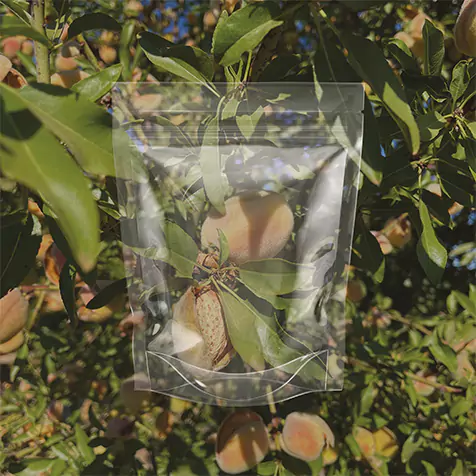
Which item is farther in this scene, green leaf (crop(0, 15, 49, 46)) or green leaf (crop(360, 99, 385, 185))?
green leaf (crop(360, 99, 385, 185))

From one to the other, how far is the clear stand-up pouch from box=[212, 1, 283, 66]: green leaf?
0.22 feet

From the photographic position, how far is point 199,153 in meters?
0.55

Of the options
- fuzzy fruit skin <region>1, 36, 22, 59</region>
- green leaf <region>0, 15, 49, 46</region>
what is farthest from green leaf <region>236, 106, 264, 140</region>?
fuzzy fruit skin <region>1, 36, 22, 59</region>

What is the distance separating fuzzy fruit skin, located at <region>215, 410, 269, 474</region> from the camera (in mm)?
1105

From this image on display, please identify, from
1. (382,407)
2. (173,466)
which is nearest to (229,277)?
(173,466)

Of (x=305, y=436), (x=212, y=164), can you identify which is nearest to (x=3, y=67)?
(x=212, y=164)

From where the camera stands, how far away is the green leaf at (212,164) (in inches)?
21.0

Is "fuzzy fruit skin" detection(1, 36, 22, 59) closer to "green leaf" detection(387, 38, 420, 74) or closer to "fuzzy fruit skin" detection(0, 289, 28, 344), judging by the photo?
"fuzzy fruit skin" detection(0, 289, 28, 344)

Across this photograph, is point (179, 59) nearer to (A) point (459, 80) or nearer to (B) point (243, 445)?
(A) point (459, 80)

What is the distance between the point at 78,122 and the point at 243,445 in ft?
3.05

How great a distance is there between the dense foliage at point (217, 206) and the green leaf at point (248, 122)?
6 cm

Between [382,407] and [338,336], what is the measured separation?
72 cm

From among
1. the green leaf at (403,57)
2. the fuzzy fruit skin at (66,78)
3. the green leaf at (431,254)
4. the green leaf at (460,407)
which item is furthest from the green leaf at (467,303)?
the fuzzy fruit skin at (66,78)

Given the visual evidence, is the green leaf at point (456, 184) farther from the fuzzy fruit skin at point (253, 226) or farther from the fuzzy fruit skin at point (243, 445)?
the fuzzy fruit skin at point (243, 445)
